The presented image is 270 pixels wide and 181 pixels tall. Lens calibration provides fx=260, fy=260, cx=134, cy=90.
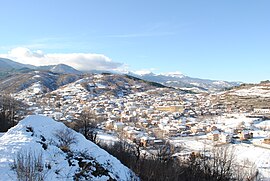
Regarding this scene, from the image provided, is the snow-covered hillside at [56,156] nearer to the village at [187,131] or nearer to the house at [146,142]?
the village at [187,131]

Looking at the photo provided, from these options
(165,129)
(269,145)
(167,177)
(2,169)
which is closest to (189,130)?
(165,129)

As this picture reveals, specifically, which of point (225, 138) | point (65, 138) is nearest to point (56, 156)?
point (65, 138)

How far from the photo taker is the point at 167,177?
1419 centimetres

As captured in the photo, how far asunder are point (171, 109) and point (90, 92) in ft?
177

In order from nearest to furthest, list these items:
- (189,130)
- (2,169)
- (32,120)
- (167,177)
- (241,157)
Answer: (2,169), (167,177), (32,120), (241,157), (189,130)

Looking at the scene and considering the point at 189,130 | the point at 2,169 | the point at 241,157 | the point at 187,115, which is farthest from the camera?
the point at 187,115

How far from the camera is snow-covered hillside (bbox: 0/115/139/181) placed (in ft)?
→ 33.3

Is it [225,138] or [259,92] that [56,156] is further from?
[259,92]

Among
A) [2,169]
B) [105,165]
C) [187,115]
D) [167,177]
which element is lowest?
[187,115]

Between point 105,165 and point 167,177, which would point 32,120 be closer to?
point 105,165

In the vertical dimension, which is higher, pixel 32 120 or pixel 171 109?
pixel 32 120

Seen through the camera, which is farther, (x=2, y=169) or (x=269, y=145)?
(x=269, y=145)

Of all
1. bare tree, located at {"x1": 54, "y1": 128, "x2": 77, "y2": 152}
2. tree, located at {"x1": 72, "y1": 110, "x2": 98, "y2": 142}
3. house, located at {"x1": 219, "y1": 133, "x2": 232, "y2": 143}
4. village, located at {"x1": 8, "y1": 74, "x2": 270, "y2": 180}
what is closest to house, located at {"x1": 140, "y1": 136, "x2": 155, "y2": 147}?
village, located at {"x1": 8, "y1": 74, "x2": 270, "y2": 180}

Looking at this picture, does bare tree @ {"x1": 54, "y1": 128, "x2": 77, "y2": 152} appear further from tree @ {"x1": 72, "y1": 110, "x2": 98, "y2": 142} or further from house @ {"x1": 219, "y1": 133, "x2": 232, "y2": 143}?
house @ {"x1": 219, "y1": 133, "x2": 232, "y2": 143}
